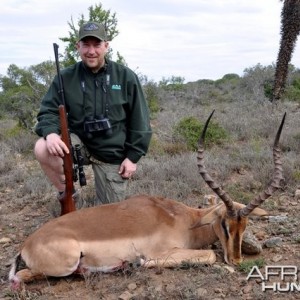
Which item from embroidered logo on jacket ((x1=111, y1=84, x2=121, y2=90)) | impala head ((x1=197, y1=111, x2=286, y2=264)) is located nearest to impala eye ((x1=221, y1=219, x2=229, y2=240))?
impala head ((x1=197, y1=111, x2=286, y2=264))

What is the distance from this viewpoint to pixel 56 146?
5355mm

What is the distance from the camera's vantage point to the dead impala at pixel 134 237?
446 centimetres

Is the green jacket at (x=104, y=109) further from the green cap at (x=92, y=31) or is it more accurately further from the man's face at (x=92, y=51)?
the green cap at (x=92, y=31)

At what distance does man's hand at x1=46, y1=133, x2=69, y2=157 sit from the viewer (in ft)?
17.6

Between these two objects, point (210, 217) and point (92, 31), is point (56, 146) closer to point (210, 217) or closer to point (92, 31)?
point (92, 31)

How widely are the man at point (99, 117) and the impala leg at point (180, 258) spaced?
5.01 ft

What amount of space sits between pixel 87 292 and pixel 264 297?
155 centimetres

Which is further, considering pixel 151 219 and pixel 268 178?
pixel 268 178

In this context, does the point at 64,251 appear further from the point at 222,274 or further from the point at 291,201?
the point at 291,201

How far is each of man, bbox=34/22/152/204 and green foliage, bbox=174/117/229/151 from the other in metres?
4.08

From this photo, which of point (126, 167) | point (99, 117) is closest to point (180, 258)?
point (126, 167)

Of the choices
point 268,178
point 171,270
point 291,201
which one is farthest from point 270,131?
point 171,270

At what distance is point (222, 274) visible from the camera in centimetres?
441

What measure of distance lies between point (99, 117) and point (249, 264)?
7.92ft
